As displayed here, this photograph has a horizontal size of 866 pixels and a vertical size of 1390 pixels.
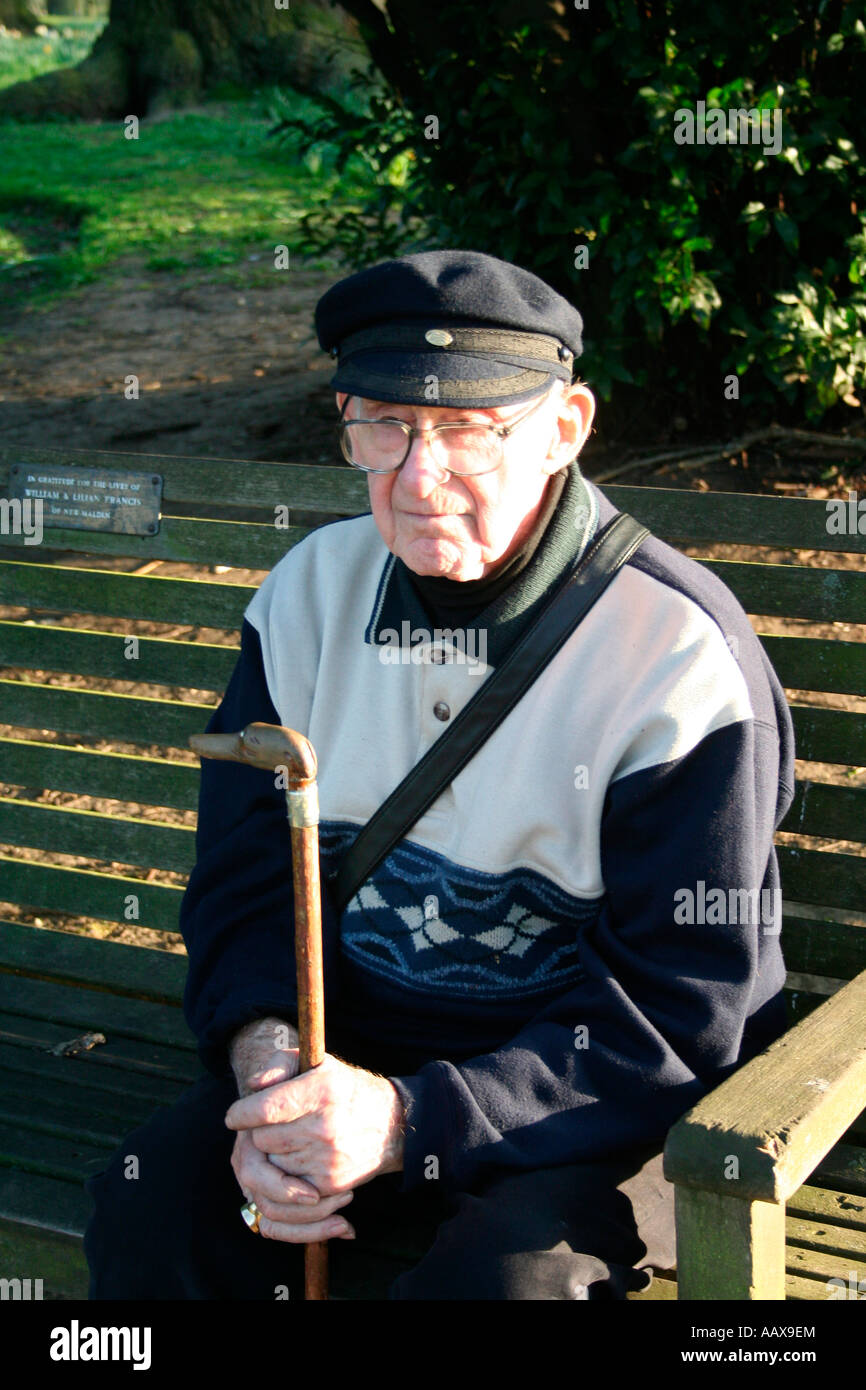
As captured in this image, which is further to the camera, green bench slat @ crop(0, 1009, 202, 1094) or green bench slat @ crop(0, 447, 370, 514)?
green bench slat @ crop(0, 447, 370, 514)

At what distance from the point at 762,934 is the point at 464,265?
1.08 meters

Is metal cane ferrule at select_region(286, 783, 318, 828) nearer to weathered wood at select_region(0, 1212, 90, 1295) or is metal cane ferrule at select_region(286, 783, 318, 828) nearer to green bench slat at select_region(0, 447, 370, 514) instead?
weathered wood at select_region(0, 1212, 90, 1295)

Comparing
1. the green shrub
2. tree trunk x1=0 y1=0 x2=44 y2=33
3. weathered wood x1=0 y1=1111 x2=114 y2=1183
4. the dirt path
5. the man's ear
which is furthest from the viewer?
tree trunk x1=0 y1=0 x2=44 y2=33

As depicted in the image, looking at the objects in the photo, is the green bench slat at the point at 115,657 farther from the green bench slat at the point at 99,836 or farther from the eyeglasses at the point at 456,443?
the eyeglasses at the point at 456,443

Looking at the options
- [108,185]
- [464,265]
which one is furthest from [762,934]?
[108,185]

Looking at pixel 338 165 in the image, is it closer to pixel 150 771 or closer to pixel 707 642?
pixel 150 771

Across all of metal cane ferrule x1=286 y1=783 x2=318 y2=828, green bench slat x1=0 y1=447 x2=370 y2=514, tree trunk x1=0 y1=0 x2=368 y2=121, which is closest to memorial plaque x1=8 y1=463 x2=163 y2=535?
green bench slat x1=0 y1=447 x2=370 y2=514

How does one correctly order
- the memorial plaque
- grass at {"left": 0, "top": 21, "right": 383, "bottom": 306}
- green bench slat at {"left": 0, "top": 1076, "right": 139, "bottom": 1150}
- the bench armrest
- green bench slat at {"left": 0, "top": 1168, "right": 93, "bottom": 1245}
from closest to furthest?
the bench armrest → green bench slat at {"left": 0, "top": 1168, "right": 93, "bottom": 1245} → green bench slat at {"left": 0, "top": 1076, "right": 139, "bottom": 1150} → the memorial plaque → grass at {"left": 0, "top": 21, "right": 383, "bottom": 306}

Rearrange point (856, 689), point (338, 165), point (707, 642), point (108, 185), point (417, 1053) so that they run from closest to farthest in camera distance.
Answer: point (707, 642), point (417, 1053), point (856, 689), point (338, 165), point (108, 185)

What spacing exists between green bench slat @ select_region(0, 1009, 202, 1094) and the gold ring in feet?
2.48

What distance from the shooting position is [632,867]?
83.9 inches

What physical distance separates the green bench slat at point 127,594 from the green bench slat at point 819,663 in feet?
3.55

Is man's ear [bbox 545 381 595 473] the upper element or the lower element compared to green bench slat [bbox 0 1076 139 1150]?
upper

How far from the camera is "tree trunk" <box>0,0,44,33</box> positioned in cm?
2589
